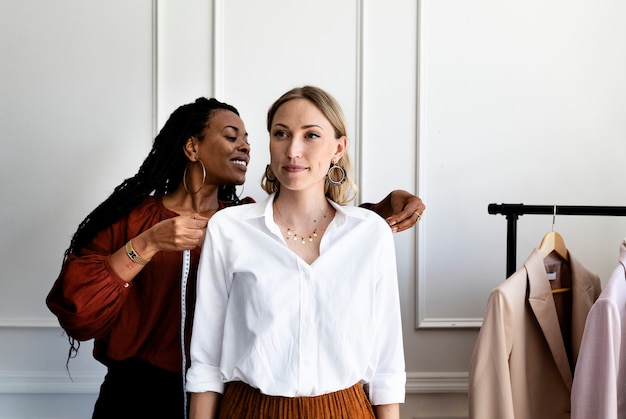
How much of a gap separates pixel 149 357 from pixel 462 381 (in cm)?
111

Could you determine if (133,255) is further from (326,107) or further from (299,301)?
(326,107)

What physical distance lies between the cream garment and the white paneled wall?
0.66 metres

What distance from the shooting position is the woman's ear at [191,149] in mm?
1731

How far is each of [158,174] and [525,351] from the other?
1151mm

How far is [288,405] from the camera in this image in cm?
127

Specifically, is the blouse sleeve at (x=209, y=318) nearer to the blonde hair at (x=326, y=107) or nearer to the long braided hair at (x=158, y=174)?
the blonde hair at (x=326, y=107)

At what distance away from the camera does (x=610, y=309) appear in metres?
1.46

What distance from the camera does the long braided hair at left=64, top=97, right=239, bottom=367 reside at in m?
1.65

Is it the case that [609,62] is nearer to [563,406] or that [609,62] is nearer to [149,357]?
[563,406]

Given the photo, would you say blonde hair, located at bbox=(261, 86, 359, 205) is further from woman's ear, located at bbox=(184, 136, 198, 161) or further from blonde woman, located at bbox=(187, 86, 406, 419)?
woman's ear, located at bbox=(184, 136, 198, 161)

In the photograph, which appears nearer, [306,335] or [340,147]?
[306,335]

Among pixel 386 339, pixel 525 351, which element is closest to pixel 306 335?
pixel 386 339

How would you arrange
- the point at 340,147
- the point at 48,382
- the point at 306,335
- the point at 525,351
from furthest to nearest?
the point at 48,382, the point at 525,351, the point at 340,147, the point at 306,335

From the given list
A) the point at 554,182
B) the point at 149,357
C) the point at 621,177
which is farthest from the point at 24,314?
the point at 621,177
